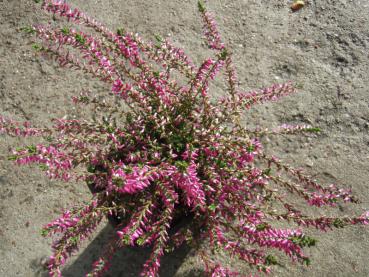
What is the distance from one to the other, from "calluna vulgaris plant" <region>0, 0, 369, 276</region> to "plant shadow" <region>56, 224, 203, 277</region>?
53 cm

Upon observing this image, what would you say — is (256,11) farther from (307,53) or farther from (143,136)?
(143,136)

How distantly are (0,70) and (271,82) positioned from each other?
2.06 metres

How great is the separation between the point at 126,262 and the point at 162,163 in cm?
108

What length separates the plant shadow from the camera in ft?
7.87

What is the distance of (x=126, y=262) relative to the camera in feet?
7.94

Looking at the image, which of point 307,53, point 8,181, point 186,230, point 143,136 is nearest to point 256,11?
point 307,53

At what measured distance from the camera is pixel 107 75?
1.66 metres

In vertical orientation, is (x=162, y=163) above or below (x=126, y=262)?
above

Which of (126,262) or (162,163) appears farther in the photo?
(126,262)

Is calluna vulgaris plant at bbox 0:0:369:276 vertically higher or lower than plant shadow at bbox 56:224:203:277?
higher

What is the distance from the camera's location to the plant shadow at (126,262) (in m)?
Result: 2.40

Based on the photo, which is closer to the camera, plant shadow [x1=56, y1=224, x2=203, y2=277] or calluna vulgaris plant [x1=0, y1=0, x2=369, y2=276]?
calluna vulgaris plant [x1=0, y1=0, x2=369, y2=276]

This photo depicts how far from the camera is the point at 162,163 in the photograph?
5.31 feet

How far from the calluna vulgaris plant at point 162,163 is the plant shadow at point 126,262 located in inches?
20.9
